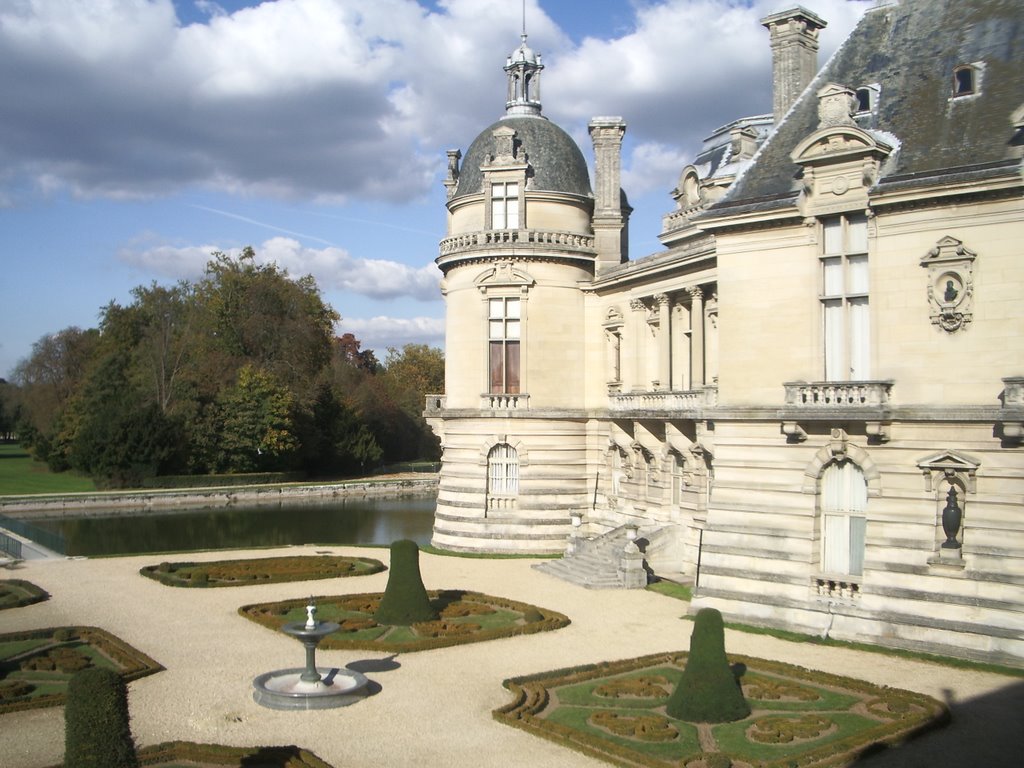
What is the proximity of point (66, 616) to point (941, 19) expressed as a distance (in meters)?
23.6

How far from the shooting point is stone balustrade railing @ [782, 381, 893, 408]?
19.3 metres

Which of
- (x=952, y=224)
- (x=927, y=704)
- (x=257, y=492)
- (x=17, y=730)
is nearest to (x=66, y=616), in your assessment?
(x=17, y=730)

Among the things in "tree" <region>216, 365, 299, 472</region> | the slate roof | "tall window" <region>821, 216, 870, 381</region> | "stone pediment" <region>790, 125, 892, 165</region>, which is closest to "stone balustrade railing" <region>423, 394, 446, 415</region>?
the slate roof

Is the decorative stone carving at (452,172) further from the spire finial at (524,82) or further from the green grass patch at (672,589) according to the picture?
the green grass patch at (672,589)

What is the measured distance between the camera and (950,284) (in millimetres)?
18953

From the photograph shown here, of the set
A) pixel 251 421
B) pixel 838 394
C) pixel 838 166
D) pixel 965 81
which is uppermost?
pixel 965 81

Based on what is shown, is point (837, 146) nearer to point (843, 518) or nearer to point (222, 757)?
point (843, 518)

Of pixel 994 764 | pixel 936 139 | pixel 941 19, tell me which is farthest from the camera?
pixel 941 19

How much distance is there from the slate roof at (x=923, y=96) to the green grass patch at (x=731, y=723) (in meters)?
9.83

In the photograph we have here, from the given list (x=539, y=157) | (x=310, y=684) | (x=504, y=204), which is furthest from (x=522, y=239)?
(x=310, y=684)

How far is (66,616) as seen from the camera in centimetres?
2225

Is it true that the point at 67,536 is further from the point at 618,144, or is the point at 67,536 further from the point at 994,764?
the point at 994,764

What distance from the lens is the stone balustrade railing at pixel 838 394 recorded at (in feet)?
63.5

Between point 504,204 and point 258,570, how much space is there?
1411 centimetres
